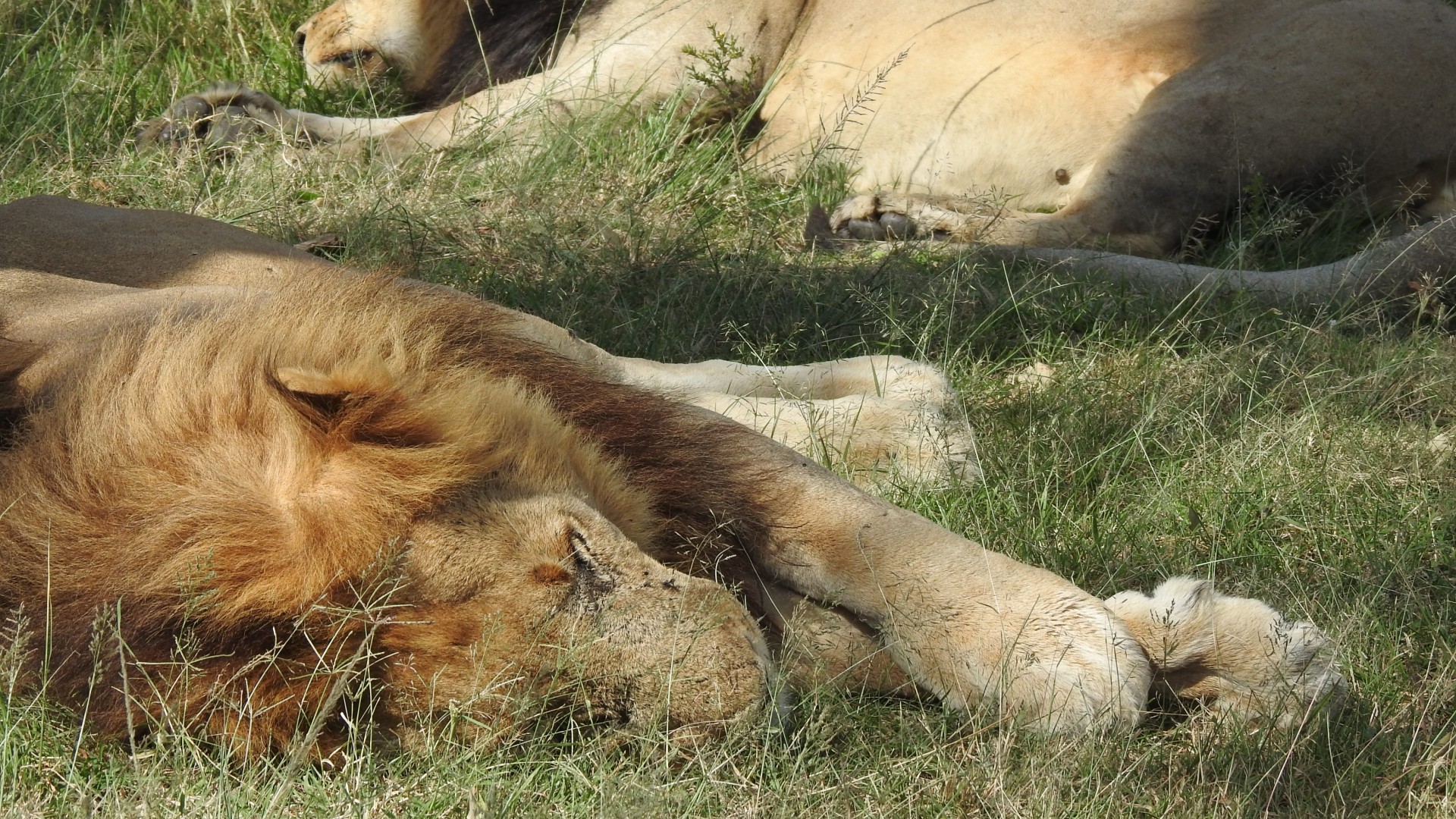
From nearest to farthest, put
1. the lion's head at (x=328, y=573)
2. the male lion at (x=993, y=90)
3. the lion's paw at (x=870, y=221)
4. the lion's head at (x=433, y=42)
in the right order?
1. the lion's head at (x=328, y=573)
2. the male lion at (x=993, y=90)
3. the lion's paw at (x=870, y=221)
4. the lion's head at (x=433, y=42)

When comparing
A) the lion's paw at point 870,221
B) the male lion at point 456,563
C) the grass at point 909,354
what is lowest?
the lion's paw at point 870,221

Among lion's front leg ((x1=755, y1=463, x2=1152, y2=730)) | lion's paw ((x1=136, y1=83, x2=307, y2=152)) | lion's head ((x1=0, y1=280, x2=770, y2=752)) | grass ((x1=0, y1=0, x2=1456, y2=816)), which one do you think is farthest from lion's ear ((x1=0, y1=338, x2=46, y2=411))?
lion's paw ((x1=136, y1=83, x2=307, y2=152))

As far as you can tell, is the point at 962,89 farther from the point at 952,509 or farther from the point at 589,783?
the point at 589,783

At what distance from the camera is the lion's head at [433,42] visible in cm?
554

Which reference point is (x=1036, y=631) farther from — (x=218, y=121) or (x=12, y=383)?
(x=218, y=121)

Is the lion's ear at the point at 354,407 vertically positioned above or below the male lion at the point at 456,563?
above

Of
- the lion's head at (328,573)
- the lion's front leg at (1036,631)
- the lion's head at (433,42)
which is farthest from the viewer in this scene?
the lion's head at (433,42)

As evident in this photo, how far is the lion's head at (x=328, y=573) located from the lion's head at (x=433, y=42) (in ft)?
11.6

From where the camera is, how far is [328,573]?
77.5 inches

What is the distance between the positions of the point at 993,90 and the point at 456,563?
3.53 meters

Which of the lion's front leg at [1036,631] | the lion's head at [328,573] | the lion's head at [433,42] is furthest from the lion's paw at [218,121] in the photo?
the lion's front leg at [1036,631]

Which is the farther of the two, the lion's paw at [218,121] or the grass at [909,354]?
the lion's paw at [218,121]

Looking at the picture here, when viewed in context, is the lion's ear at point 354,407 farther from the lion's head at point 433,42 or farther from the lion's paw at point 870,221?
the lion's head at point 433,42

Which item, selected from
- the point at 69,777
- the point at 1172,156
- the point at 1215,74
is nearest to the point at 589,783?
the point at 69,777
